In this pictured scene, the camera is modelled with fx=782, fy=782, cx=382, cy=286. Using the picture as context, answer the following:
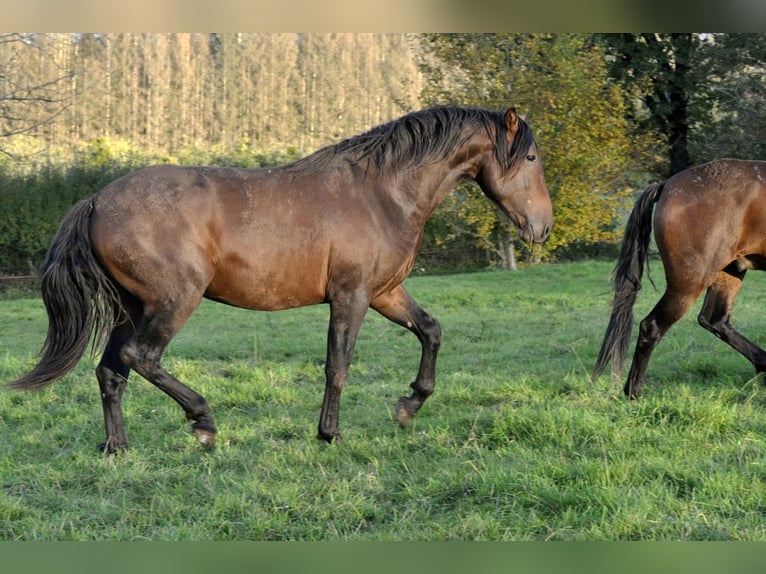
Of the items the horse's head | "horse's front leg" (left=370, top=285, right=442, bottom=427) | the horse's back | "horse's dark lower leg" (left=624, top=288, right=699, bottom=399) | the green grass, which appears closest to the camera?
the green grass

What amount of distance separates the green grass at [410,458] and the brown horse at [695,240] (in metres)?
0.32

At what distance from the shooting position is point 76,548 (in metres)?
1.94

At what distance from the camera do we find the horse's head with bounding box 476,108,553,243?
4.92m

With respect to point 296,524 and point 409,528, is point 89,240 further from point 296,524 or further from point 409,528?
point 409,528

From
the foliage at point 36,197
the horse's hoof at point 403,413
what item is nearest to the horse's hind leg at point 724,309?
the horse's hoof at point 403,413

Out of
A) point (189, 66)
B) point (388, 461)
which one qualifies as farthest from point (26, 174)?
point (189, 66)

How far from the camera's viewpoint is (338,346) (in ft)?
16.1

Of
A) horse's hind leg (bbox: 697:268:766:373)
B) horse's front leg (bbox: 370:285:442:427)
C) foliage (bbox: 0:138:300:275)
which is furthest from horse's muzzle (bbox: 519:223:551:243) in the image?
foliage (bbox: 0:138:300:275)

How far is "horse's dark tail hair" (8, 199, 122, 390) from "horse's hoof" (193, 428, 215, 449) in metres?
0.79

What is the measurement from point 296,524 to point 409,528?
0.49 m

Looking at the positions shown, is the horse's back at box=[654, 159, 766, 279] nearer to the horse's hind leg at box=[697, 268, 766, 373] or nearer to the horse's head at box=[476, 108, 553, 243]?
the horse's hind leg at box=[697, 268, 766, 373]

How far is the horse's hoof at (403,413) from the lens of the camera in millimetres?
5086

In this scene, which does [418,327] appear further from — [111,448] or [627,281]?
[111,448]

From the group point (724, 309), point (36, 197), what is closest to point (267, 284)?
point (724, 309)
